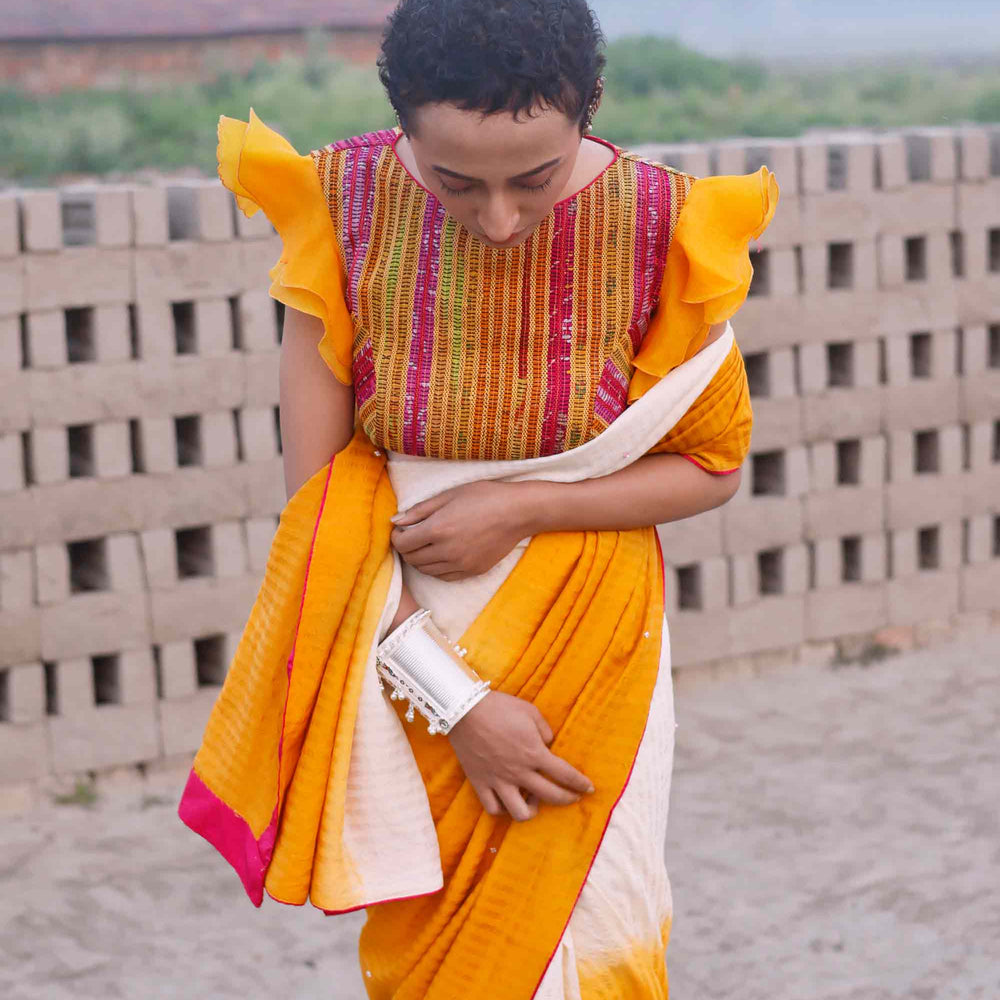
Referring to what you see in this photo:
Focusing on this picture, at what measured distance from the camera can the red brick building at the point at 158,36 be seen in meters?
12.2

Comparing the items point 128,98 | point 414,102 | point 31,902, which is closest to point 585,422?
point 414,102

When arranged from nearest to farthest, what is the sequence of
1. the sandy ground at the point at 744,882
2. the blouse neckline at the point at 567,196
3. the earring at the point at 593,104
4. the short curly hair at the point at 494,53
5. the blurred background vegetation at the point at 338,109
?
1. the short curly hair at the point at 494,53
2. the earring at the point at 593,104
3. the blouse neckline at the point at 567,196
4. the sandy ground at the point at 744,882
5. the blurred background vegetation at the point at 338,109

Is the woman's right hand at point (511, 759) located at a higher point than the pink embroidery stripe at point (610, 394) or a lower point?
lower

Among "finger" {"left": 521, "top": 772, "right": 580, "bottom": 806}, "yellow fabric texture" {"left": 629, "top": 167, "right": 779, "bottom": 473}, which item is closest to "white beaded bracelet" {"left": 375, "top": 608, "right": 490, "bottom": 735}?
"finger" {"left": 521, "top": 772, "right": 580, "bottom": 806}

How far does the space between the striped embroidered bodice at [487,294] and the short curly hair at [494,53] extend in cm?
18

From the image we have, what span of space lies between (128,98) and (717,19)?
1786cm

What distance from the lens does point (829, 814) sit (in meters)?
3.53

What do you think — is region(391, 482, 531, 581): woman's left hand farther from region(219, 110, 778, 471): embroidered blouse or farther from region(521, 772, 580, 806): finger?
region(521, 772, 580, 806): finger

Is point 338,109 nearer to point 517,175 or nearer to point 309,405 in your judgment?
point 309,405

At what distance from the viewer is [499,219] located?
52.3 inches

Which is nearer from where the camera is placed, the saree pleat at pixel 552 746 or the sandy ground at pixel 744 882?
the saree pleat at pixel 552 746

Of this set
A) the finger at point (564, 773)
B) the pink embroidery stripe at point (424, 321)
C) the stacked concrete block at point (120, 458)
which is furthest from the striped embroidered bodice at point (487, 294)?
the stacked concrete block at point (120, 458)

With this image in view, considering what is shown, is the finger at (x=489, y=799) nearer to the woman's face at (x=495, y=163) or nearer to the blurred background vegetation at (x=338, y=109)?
the woman's face at (x=495, y=163)

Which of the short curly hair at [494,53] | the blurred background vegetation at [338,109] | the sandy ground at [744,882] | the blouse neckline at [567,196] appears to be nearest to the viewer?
the short curly hair at [494,53]
